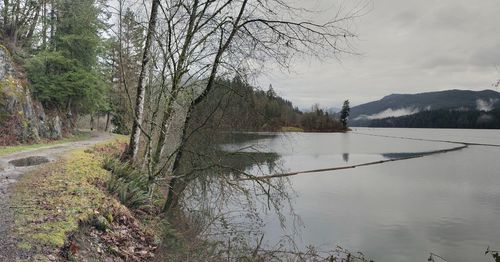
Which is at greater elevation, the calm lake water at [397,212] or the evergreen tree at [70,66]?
the evergreen tree at [70,66]

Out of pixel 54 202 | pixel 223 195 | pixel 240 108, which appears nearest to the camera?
pixel 54 202

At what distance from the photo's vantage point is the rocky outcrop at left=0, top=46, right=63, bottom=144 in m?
17.1

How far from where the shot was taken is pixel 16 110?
59.1 feet

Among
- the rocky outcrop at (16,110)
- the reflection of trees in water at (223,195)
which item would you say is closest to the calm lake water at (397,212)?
the reflection of trees in water at (223,195)

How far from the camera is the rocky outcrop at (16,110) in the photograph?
17.1 m

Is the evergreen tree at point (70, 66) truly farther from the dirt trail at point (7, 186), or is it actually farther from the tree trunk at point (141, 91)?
the tree trunk at point (141, 91)

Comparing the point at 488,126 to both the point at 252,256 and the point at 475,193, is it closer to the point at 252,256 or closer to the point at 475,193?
the point at 475,193

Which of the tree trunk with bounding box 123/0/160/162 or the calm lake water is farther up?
the tree trunk with bounding box 123/0/160/162

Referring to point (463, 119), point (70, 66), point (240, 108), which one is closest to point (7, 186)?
point (240, 108)

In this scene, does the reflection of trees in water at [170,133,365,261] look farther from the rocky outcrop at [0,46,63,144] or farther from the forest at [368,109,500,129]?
the forest at [368,109,500,129]

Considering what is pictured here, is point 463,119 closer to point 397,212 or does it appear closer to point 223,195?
point 397,212

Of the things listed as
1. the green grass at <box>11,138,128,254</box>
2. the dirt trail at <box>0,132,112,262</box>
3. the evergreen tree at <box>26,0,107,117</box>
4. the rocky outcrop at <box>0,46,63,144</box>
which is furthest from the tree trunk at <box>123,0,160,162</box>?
the evergreen tree at <box>26,0,107,117</box>

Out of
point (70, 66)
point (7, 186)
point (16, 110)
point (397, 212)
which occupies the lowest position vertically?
point (397, 212)

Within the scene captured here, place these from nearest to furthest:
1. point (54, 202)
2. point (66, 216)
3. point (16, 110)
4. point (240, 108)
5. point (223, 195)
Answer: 1. point (66, 216)
2. point (54, 202)
3. point (223, 195)
4. point (240, 108)
5. point (16, 110)
